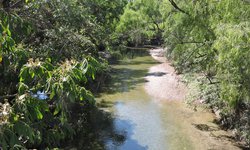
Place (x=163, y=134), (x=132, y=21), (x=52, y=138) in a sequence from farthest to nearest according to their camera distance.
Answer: (x=132, y=21), (x=163, y=134), (x=52, y=138)

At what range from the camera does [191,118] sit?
13727mm

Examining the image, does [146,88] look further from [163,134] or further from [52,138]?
[52,138]

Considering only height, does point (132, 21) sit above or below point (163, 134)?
above

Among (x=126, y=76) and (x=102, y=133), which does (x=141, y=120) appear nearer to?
(x=102, y=133)

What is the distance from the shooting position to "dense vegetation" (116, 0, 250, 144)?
8.41 metres

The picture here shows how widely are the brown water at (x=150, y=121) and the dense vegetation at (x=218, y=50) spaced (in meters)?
Answer: 1.19

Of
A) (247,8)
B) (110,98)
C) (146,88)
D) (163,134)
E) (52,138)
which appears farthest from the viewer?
(146,88)

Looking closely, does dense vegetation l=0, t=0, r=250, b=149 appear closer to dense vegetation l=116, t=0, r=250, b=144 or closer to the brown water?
dense vegetation l=116, t=0, r=250, b=144

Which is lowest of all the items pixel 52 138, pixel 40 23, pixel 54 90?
pixel 52 138

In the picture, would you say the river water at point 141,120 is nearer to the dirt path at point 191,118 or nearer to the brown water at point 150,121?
the brown water at point 150,121

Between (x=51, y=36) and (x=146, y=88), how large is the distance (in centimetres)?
1022

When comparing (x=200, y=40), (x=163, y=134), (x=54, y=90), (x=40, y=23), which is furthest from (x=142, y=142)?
(x=54, y=90)

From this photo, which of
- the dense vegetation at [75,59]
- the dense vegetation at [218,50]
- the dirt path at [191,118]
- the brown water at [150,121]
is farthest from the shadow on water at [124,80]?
the dense vegetation at [218,50]

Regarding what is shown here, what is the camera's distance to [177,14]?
12.8 meters
